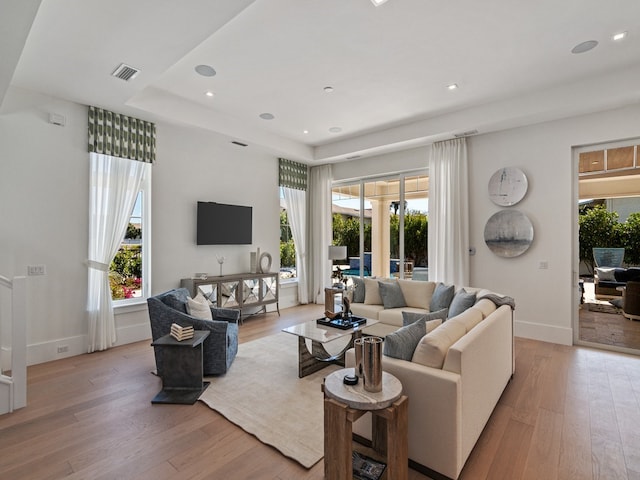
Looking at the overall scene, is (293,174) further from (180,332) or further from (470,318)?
(470,318)

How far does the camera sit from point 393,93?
426 cm

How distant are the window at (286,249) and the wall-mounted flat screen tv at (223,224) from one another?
100 cm

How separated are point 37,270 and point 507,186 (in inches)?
247

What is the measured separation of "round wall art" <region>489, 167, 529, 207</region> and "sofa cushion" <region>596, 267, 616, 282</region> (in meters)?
1.45

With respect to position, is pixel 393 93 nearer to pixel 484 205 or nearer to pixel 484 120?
pixel 484 120

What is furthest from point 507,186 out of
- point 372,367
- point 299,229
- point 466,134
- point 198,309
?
point 198,309

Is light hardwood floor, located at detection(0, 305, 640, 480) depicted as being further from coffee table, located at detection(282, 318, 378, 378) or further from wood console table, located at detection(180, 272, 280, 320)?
wood console table, located at detection(180, 272, 280, 320)

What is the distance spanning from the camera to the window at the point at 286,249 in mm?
6906

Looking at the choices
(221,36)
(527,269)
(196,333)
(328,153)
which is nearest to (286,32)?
(221,36)

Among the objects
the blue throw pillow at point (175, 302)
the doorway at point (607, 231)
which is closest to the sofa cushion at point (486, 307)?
the doorway at point (607, 231)

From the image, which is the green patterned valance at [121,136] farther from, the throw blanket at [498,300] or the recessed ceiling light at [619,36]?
the recessed ceiling light at [619,36]

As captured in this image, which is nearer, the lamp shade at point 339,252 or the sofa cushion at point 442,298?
the sofa cushion at point 442,298

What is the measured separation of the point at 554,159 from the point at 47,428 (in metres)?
6.26

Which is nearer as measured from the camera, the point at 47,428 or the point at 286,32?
the point at 47,428
